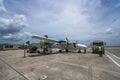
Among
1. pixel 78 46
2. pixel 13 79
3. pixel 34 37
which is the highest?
pixel 34 37

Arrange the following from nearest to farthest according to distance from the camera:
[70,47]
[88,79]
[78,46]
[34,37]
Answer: [88,79] < [34,37] < [78,46] < [70,47]

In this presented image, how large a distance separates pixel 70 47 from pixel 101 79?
59.4 ft

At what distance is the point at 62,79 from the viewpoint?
4.93 meters

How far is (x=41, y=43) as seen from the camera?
22609mm

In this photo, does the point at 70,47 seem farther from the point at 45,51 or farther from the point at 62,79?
the point at 62,79

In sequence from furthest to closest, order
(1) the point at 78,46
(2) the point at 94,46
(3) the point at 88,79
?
1. (1) the point at 78,46
2. (2) the point at 94,46
3. (3) the point at 88,79

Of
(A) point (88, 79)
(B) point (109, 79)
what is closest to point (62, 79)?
(A) point (88, 79)

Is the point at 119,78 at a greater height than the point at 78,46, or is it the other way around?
the point at 78,46

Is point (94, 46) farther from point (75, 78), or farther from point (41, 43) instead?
point (75, 78)

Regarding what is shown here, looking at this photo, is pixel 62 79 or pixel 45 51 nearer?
pixel 62 79

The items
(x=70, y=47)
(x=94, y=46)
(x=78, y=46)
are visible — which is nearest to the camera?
(x=94, y=46)

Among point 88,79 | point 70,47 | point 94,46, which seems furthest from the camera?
point 70,47

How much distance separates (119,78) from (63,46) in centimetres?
1858

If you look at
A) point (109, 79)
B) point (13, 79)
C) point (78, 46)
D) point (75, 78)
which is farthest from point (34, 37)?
point (109, 79)
